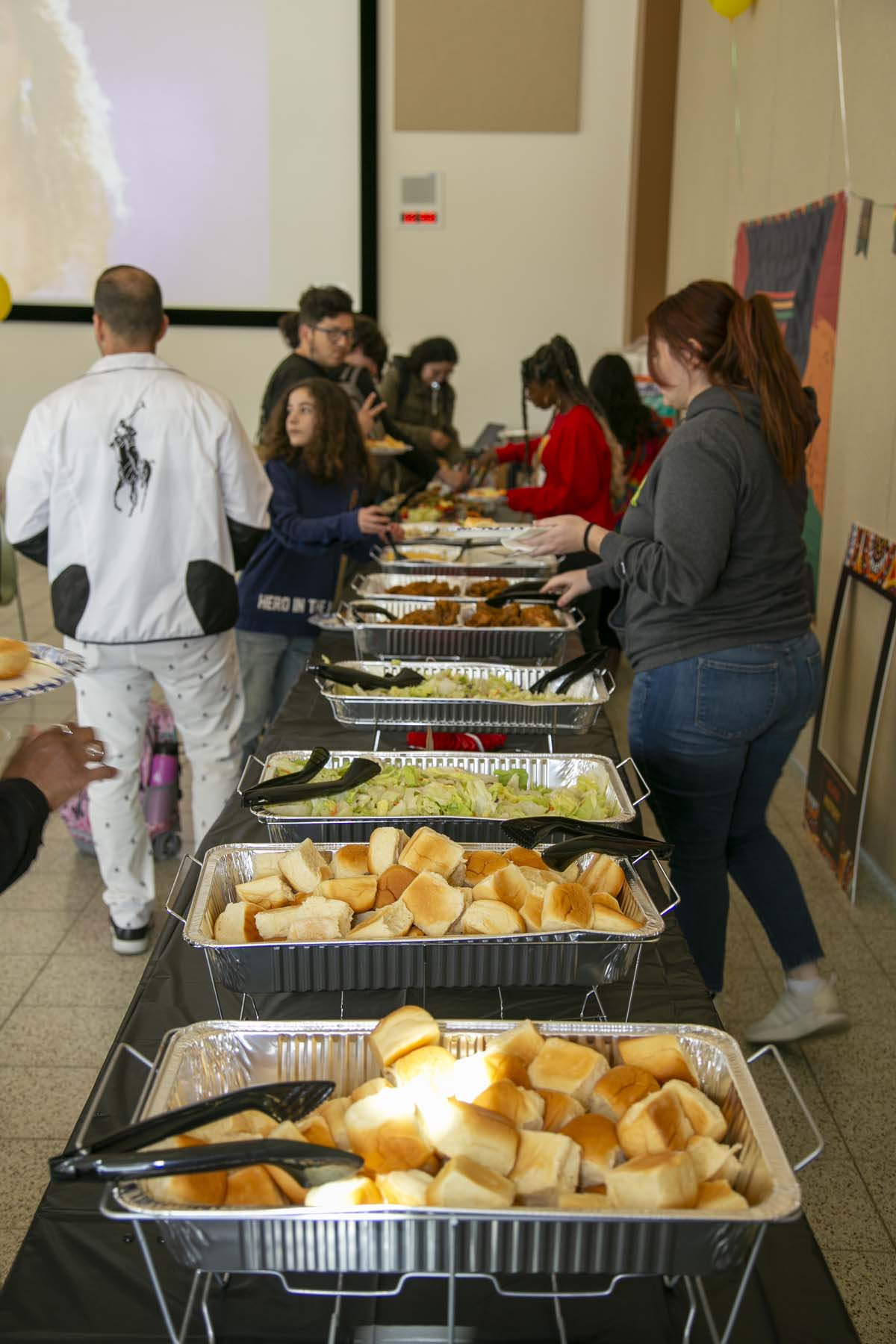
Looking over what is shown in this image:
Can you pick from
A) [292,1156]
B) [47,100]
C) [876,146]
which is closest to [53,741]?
[292,1156]

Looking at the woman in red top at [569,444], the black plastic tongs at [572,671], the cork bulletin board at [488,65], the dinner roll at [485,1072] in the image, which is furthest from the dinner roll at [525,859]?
the cork bulletin board at [488,65]

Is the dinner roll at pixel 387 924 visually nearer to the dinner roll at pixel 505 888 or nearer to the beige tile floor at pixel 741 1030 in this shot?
the dinner roll at pixel 505 888

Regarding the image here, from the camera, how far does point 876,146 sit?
10.6 feet

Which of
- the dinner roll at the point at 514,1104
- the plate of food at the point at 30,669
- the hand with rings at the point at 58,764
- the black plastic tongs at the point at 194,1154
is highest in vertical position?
the plate of food at the point at 30,669

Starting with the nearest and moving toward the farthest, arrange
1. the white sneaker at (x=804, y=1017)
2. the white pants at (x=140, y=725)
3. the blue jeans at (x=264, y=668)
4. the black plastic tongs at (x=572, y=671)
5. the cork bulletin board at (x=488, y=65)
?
1. the black plastic tongs at (x=572, y=671)
2. the white sneaker at (x=804, y=1017)
3. the white pants at (x=140, y=725)
4. the blue jeans at (x=264, y=668)
5. the cork bulletin board at (x=488, y=65)

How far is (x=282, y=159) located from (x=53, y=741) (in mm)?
7852

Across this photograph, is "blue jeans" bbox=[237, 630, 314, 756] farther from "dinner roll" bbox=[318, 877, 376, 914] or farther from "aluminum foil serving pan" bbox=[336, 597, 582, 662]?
"dinner roll" bbox=[318, 877, 376, 914]

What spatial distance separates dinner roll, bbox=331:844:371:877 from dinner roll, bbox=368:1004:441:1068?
1.02ft

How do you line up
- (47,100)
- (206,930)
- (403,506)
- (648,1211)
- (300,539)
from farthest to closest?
(47,100) < (403,506) < (300,539) < (206,930) < (648,1211)

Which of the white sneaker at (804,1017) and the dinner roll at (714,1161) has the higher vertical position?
the dinner roll at (714,1161)

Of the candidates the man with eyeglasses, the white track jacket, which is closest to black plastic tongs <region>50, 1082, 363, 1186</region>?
the white track jacket

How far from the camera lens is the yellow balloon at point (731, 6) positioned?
15.4 ft

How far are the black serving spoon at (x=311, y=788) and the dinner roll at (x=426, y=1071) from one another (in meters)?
0.61

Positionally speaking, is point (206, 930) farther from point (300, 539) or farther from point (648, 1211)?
point (300, 539)
